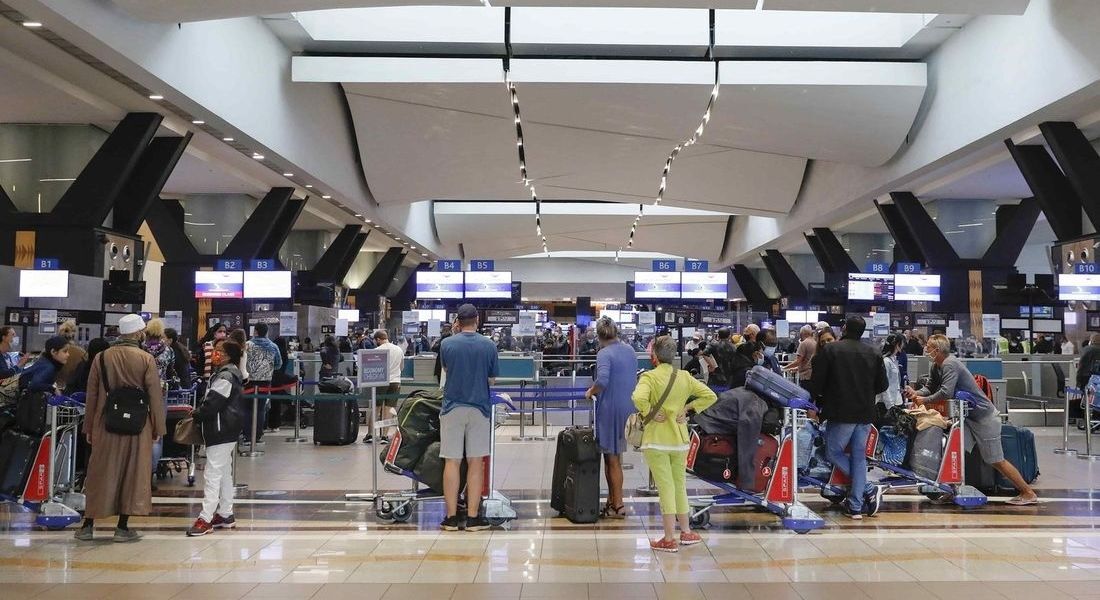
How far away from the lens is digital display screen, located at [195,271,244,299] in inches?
688

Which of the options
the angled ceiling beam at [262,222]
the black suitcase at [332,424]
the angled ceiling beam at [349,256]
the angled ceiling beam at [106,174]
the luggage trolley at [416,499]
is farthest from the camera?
the angled ceiling beam at [349,256]

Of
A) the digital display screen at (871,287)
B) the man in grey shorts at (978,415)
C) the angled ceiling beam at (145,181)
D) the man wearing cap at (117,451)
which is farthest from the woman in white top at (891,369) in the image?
the angled ceiling beam at (145,181)

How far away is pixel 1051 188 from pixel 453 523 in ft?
38.4

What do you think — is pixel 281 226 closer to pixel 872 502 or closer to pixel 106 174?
pixel 106 174

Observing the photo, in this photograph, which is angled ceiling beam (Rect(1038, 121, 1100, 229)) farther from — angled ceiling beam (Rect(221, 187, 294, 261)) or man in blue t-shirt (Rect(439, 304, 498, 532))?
angled ceiling beam (Rect(221, 187, 294, 261))

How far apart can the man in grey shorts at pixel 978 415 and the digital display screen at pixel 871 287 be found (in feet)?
41.2

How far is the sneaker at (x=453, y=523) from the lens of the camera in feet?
21.9

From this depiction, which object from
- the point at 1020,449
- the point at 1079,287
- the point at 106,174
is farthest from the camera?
the point at 1079,287

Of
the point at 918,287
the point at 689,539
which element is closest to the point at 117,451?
the point at 689,539

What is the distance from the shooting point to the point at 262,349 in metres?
12.4

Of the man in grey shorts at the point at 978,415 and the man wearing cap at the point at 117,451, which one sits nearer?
the man wearing cap at the point at 117,451

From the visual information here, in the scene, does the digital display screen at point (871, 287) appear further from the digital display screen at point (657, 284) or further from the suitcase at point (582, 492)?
the suitcase at point (582, 492)

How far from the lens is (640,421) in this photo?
6.11 metres

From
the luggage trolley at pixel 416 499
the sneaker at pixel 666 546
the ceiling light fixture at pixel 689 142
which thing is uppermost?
the ceiling light fixture at pixel 689 142
